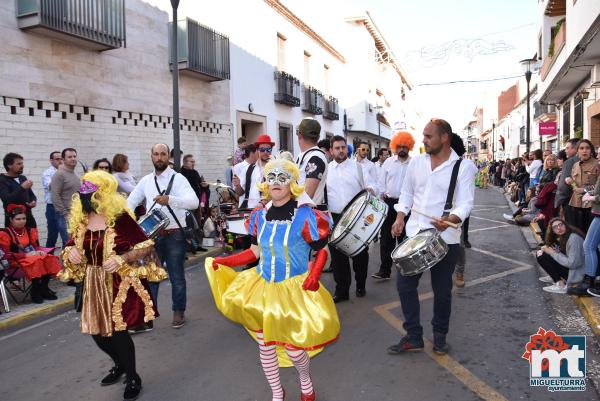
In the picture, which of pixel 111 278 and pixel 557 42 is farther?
pixel 557 42

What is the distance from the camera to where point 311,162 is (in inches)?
195

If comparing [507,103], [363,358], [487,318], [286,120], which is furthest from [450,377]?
[507,103]

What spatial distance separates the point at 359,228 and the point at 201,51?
9072mm

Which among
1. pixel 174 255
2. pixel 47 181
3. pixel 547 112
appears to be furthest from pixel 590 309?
pixel 547 112

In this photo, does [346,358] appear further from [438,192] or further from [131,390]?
[131,390]

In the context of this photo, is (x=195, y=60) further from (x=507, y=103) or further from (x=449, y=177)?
(x=507, y=103)

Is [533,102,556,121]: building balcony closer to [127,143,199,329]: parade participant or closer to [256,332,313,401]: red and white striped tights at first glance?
[127,143,199,329]: parade participant

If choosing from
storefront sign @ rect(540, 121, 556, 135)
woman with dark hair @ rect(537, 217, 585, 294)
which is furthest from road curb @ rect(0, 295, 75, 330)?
storefront sign @ rect(540, 121, 556, 135)

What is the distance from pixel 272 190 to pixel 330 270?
163 inches

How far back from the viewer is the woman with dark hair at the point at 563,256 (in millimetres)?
5629

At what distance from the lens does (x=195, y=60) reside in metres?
11.9

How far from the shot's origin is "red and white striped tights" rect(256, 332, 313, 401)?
310 cm

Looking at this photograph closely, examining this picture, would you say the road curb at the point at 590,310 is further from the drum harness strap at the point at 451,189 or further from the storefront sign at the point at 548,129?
the storefront sign at the point at 548,129

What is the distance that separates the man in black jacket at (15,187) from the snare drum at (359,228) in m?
4.47
